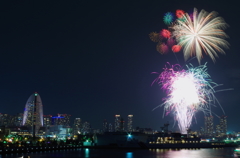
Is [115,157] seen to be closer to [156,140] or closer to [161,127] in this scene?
[156,140]

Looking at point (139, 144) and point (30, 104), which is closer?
point (139, 144)

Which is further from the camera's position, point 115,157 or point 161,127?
point 161,127

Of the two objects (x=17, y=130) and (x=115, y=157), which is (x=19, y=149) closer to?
(x=115, y=157)

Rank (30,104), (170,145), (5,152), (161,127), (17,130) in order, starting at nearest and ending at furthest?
(5,152) → (170,145) → (161,127) → (30,104) → (17,130)

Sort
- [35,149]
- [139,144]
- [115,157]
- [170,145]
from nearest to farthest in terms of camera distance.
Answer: [115,157] < [35,149] < [139,144] < [170,145]

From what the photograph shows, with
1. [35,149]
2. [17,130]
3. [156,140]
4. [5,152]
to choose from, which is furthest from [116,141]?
[17,130]

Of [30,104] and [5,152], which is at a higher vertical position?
[30,104]

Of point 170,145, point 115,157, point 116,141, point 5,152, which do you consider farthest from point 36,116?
point 115,157

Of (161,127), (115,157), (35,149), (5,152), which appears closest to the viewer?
(115,157)

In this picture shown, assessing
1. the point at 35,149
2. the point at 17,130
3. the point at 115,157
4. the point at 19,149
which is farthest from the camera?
the point at 17,130
